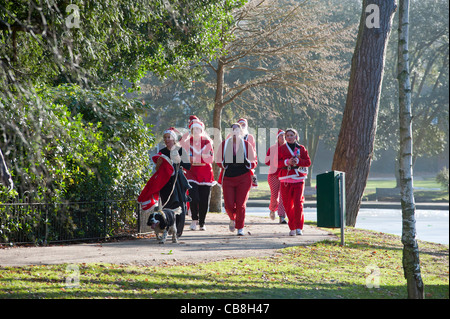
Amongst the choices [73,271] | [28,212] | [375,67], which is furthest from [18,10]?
[375,67]

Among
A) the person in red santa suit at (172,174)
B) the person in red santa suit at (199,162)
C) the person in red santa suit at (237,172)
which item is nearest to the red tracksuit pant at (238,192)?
the person in red santa suit at (237,172)

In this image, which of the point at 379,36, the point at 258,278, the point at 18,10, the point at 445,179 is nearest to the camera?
the point at 258,278

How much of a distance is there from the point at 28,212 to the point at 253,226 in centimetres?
555

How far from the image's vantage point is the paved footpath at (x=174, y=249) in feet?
26.3

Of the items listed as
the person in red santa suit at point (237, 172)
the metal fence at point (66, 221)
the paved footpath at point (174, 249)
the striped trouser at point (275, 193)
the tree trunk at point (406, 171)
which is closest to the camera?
the tree trunk at point (406, 171)

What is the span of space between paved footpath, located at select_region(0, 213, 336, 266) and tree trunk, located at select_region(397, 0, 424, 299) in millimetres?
2989

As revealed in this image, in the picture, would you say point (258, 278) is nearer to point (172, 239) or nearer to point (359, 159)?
point (172, 239)

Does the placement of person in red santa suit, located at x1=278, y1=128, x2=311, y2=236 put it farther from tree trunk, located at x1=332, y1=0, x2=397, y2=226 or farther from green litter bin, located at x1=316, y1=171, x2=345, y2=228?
tree trunk, located at x1=332, y1=0, x2=397, y2=226

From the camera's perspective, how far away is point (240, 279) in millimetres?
7316

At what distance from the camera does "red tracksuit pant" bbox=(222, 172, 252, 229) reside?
11461mm

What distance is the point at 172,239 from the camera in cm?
1002

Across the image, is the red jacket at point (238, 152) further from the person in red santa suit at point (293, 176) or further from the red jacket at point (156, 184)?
the red jacket at point (156, 184)

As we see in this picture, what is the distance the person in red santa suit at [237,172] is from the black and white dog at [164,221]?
1.87m

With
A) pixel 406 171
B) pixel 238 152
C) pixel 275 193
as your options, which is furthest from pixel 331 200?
pixel 406 171
